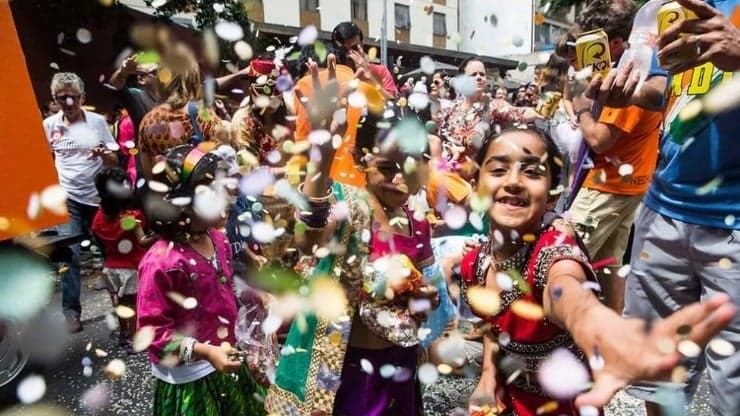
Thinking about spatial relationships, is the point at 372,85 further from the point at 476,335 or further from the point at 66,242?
the point at 66,242

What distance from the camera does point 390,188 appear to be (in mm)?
2117

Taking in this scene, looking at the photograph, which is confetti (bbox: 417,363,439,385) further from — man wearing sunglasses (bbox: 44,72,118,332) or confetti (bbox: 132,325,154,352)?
man wearing sunglasses (bbox: 44,72,118,332)

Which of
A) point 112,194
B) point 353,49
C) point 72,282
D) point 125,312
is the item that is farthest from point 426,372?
point 72,282

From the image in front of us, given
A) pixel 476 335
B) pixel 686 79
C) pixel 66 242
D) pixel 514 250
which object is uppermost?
pixel 686 79

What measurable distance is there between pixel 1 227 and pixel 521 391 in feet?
7.79

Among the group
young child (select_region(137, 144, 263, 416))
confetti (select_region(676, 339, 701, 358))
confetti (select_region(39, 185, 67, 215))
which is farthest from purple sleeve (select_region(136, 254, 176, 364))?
confetti (select_region(676, 339, 701, 358))

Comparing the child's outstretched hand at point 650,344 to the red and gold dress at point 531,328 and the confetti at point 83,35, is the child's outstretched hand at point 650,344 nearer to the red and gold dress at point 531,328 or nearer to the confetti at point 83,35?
the red and gold dress at point 531,328

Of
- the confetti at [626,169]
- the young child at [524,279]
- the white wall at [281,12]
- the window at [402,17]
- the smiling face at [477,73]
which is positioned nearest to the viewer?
the young child at [524,279]

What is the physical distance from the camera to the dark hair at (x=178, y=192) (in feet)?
6.91

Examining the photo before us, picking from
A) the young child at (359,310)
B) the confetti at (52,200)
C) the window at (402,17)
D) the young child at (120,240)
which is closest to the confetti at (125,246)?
the young child at (120,240)

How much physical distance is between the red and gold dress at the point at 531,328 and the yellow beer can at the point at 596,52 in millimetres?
826

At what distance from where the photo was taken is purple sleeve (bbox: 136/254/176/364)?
199 centimetres

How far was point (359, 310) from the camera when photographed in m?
1.97

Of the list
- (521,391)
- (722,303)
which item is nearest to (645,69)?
(521,391)
